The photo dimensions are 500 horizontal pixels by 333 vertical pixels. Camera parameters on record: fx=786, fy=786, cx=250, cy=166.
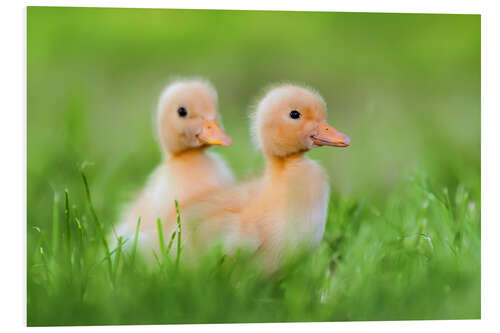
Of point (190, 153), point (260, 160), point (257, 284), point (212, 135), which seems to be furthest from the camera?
point (260, 160)

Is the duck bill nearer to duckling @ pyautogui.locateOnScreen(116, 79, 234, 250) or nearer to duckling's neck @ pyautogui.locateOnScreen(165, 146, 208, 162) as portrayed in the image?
duckling @ pyautogui.locateOnScreen(116, 79, 234, 250)

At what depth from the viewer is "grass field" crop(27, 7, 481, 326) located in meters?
2.87

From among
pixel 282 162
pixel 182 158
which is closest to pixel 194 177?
pixel 182 158

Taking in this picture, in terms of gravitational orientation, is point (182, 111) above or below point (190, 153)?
above

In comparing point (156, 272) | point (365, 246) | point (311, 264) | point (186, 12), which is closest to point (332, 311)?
point (311, 264)

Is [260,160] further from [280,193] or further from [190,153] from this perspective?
[280,193]

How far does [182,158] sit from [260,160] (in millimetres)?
707

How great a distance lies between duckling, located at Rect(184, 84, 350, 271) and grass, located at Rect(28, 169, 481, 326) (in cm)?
9

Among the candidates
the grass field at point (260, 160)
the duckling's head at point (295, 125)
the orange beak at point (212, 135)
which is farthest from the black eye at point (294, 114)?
the grass field at point (260, 160)

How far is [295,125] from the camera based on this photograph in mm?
2891

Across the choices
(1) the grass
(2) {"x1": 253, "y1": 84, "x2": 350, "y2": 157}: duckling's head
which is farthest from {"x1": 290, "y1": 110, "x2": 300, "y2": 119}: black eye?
(1) the grass

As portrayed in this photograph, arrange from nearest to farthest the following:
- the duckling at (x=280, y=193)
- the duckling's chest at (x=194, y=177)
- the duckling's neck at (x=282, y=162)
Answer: the duckling at (x=280, y=193)
the duckling's neck at (x=282, y=162)
the duckling's chest at (x=194, y=177)

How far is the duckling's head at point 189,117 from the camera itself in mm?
3047

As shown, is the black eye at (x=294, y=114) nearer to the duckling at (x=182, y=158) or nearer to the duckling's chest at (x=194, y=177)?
the duckling at (x=182, y=158)
